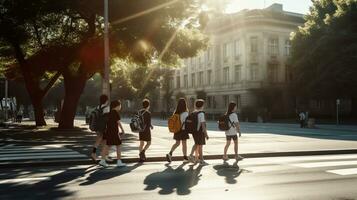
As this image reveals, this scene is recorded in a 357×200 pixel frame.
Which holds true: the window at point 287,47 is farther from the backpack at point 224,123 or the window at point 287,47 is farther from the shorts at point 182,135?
the shorts at point 182,135

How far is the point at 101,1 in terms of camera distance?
23938 millimetres

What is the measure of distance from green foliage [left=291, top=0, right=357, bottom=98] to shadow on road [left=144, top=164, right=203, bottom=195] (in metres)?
37.7

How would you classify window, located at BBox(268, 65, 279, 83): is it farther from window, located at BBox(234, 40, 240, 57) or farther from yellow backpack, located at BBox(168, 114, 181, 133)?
yellow backpack, located at BBox(168, 114, 181, 133)

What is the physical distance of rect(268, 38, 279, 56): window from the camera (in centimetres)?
6538

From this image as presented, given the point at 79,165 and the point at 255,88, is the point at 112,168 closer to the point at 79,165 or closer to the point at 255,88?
the point at 79,165

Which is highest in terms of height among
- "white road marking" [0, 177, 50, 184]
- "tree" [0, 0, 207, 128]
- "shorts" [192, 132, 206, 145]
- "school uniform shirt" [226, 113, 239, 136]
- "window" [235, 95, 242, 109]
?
A: "tree" [0, 0, 207, 128]

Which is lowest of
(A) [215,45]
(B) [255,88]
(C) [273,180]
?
(C) [273,180]

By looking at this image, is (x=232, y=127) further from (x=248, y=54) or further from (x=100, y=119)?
(x=248, y=54)

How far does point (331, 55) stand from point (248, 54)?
1845 centimetres

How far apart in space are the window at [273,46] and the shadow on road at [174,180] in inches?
2212

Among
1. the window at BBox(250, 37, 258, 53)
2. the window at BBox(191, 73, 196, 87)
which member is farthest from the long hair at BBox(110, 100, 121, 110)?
the window at BBox(191, 73, 196, 87)

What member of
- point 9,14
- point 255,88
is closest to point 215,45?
point 255,88

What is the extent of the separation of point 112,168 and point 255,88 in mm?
52564

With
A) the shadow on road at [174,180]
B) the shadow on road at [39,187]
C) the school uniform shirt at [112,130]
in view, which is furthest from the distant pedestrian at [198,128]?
the shadow on road at [39,187]
